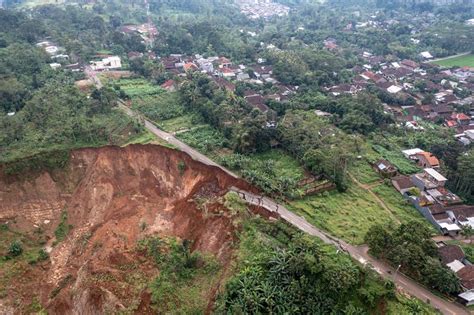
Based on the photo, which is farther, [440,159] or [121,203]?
[440,159]

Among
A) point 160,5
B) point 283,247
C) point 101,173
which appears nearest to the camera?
point 283,247

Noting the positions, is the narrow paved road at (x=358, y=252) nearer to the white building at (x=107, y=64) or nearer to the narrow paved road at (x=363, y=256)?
the narrow paved road at (x=363, y=256)

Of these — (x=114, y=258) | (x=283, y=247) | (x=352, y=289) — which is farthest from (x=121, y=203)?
(x=352, y=289)

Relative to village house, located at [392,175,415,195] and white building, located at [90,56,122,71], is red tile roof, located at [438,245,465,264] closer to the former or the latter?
village house, located at [392,175,415,195]

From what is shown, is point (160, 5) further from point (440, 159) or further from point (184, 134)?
point (440, 159)

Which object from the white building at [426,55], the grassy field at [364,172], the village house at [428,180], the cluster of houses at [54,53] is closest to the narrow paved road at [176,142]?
the grassy field at [364,172]

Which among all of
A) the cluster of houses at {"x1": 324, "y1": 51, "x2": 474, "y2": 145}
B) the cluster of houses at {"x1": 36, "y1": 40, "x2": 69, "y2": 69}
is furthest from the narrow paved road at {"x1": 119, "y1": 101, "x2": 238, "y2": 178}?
the cluster of houses at {"x1": 324, "y1": 51, "x2": 474, "y2": 145}

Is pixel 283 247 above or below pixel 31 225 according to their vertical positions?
above
